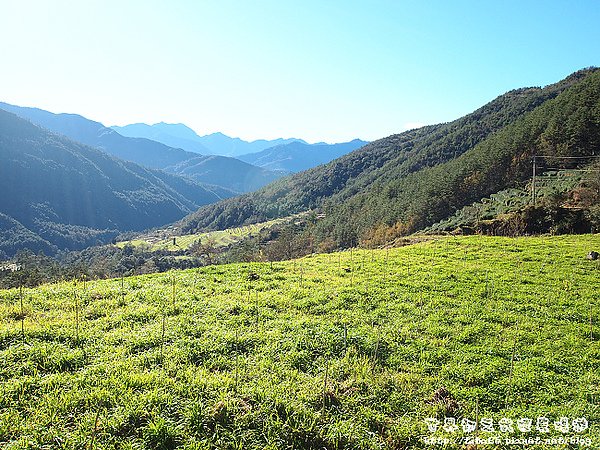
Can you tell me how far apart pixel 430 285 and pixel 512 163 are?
223 feet

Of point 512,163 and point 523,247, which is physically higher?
point 512,163

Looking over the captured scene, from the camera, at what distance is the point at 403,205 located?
82.4m

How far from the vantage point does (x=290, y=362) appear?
316 inches

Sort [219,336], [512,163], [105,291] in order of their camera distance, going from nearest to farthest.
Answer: [219,336]
[105,291]
[512,163]

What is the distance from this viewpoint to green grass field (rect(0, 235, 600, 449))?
5742 millimetres

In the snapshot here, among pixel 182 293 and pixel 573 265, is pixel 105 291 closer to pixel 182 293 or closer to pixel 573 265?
pixel 182 293

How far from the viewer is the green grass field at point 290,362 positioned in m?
5.74

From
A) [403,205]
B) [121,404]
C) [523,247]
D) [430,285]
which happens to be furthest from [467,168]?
[121,404]

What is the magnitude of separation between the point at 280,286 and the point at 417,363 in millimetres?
7395

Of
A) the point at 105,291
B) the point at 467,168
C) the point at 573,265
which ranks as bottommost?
the point at 573,265

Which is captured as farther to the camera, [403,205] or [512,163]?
[403,205]

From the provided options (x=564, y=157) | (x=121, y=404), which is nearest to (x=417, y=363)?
(x=121, y=404)

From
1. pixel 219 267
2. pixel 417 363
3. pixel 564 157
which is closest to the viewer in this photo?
pixel 417 363

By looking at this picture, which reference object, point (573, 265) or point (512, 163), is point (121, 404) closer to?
point (573, 265)
